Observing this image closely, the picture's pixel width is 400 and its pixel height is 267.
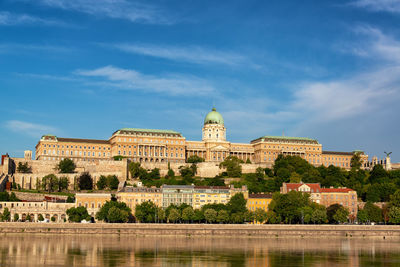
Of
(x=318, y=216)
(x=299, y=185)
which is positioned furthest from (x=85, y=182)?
(x=318, y=216)

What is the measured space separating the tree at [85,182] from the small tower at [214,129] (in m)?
47.6

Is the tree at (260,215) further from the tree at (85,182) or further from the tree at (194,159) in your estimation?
the tree at (194,159)

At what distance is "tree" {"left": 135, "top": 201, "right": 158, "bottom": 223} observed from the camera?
84.8 metres

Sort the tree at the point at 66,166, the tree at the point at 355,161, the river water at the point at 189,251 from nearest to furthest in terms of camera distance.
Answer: the river water at the point at 189,251
the tree at the point at 66,166
the tree at the point at 355,161

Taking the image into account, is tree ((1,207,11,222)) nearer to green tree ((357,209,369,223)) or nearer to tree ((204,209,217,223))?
tree ((204,209,217,223))

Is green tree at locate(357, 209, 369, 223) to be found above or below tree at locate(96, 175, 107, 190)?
below

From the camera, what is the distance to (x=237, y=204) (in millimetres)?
88188

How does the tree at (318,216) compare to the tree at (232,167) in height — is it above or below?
below

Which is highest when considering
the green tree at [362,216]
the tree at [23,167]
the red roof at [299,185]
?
the tree at [23,167]

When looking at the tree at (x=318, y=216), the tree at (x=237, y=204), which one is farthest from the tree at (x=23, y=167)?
the tree at (x=318, y=216)

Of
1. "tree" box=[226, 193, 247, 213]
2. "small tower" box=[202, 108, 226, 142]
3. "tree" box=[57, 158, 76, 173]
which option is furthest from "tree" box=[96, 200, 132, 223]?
"small tower" box=[202, 108, 226, 142]

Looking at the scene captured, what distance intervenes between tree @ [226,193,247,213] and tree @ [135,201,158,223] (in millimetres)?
11537

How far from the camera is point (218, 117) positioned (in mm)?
154125

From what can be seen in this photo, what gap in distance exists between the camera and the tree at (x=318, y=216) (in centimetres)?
8400
